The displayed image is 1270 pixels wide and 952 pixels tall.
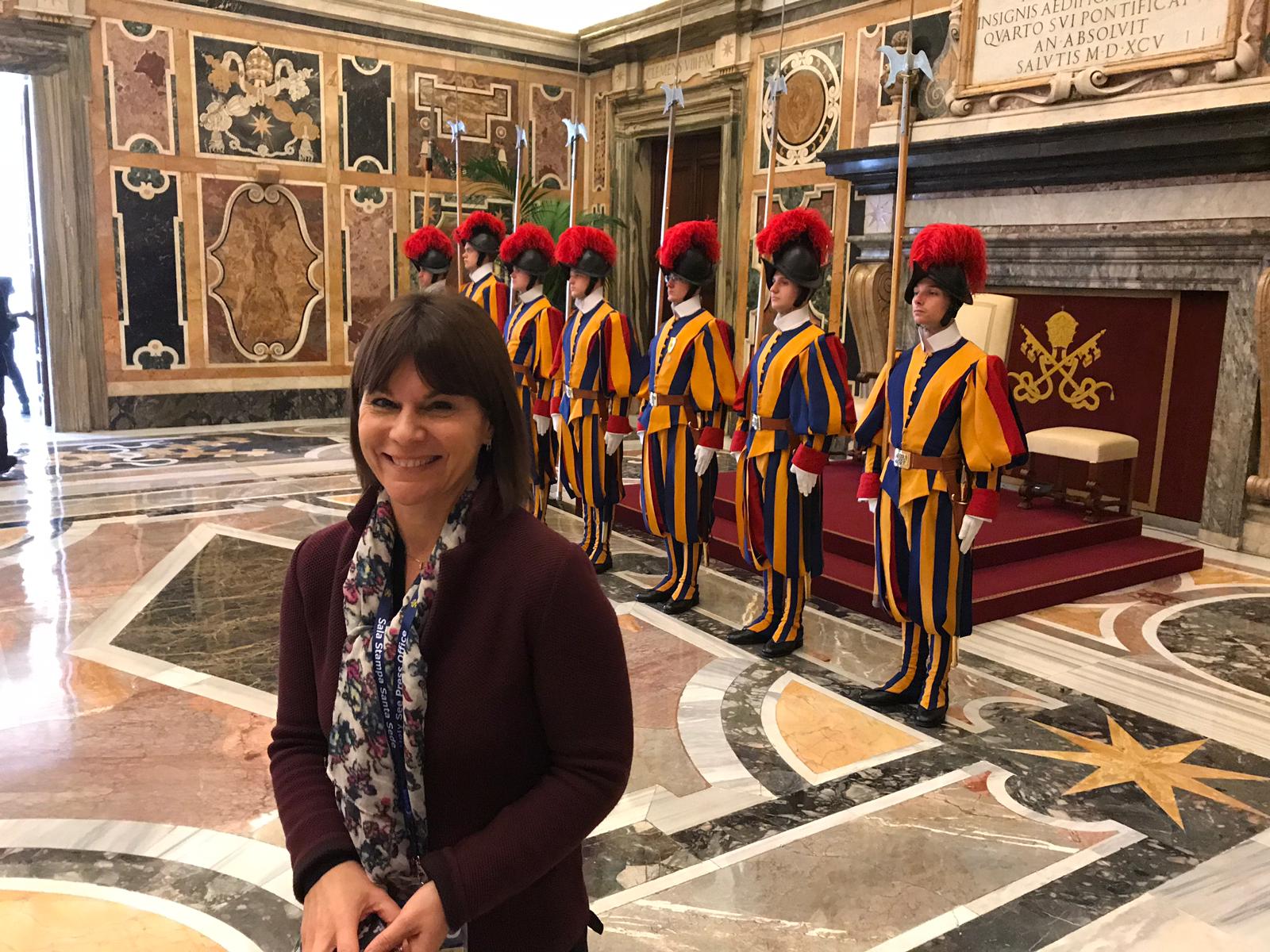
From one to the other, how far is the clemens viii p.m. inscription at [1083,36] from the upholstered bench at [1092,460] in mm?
2127

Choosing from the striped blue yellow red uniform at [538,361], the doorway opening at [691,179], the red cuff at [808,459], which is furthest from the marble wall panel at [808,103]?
the red cuff at [808,459]

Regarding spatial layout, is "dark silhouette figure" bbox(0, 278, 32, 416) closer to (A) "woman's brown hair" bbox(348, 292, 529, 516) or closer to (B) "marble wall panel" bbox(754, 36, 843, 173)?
(B) "marble wall panel" bbox(754, 36, 843, 173)

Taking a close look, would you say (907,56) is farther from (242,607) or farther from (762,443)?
(242,607)

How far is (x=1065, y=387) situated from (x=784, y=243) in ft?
11.5

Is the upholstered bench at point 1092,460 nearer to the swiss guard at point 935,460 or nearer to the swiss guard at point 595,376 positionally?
the swiss guard at point 595,376

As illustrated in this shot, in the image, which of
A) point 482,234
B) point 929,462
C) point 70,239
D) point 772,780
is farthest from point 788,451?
point 70,239

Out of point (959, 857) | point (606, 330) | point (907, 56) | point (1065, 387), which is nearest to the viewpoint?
point (959, 857)

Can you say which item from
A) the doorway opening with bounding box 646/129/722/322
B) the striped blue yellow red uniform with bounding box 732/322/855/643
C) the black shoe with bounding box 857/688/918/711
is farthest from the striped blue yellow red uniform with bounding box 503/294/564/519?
the doorway opening with bounding box 646/129/722/322

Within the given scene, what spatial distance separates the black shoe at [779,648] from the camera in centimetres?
395

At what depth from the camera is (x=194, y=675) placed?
366 centimetres

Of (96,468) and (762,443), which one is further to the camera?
(96,468)

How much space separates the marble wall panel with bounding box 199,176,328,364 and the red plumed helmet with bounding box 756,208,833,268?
21.8 ft

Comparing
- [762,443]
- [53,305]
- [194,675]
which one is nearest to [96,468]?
[53,305]

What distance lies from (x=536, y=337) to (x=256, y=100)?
5.14 metres
